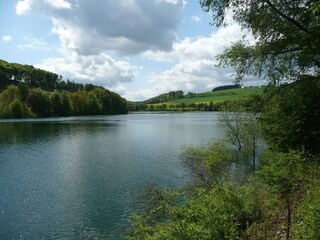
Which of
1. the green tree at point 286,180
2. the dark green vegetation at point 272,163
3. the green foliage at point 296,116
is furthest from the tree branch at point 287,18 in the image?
the green tree at point 286,180

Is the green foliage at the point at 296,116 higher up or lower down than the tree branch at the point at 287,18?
lower down

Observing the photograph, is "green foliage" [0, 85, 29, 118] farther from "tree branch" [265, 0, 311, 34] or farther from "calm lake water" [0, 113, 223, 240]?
"tree branch" [265, 0, 311, 34]

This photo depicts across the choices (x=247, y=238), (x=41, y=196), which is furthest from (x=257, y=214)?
(x=41, y=196)

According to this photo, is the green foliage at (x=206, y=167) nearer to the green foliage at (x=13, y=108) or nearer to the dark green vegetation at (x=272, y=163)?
the dark green vegetation at (x=272, y=163)

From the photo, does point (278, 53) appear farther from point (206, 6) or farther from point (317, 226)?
point (317, 226)

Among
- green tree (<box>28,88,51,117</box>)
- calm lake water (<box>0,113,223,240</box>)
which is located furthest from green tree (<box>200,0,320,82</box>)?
green tree (<box>28,88,51,117</box>)

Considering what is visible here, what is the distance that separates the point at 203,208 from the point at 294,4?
39.9ft

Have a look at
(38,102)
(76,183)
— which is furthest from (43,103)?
(76,183)

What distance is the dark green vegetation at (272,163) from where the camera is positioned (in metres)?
13.2

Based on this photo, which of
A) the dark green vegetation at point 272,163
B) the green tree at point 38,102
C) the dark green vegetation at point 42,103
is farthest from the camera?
the green tree at point 38,102

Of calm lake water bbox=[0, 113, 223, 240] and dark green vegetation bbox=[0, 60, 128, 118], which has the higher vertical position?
dark green vegetation bbox=[0, 60, 128, 118]

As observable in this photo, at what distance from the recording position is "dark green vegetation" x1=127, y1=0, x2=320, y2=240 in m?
13.2

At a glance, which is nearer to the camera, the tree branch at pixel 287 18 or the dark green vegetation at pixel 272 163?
the dark green vegetation at pixel 272 163

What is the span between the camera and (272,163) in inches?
588
